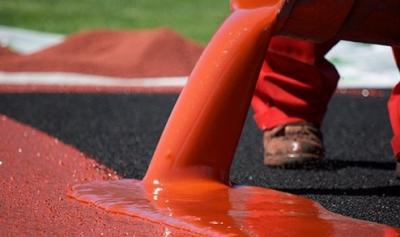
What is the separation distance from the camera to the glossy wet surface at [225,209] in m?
2.30

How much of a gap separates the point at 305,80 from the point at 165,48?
3515mm

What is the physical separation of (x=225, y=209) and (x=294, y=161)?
1.03 meters

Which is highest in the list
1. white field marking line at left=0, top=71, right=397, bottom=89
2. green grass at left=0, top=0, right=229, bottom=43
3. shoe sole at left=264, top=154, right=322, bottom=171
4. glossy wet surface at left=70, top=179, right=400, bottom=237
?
green grass at left=0, top=0, right=229, bottom=43

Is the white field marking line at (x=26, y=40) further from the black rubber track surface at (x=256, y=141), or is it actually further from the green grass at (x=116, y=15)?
the black rubber track surface at (x=256, y=141)

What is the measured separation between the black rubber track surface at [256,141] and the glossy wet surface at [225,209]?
7.2 inches

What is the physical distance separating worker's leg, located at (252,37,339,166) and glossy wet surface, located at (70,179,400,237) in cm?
70

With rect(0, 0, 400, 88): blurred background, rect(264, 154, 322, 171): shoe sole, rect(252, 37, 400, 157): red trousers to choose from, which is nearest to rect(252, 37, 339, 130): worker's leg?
rect(252, 37, 400, 157): red trousers

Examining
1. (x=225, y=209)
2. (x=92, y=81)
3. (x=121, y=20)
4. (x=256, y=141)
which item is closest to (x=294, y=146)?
(x=256, y=141)

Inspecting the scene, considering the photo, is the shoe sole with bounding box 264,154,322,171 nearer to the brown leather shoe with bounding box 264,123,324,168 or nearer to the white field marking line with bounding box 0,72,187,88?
the brown leather shoe with bounding box 264,123,324,168

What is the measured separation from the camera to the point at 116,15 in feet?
30.0

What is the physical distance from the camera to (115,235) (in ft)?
7.39

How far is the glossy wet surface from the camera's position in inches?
90.5

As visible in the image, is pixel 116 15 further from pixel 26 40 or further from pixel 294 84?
pixel 294 84

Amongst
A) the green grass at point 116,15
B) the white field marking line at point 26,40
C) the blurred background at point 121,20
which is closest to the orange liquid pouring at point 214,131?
the blurred background at point 121,20
